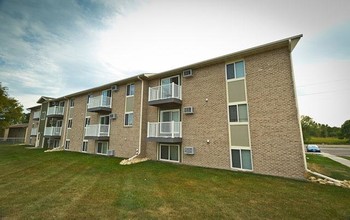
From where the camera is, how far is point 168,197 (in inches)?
219

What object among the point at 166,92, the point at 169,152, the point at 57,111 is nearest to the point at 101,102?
the point at 166,92

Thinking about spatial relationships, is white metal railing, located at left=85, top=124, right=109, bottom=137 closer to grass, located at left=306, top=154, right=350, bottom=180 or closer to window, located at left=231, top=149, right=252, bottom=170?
window, located at left=231, top=149, right=252, bottom=170

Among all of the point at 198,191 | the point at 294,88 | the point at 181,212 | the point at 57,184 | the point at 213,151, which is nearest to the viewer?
the point at 181,212

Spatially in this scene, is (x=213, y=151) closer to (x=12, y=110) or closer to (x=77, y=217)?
(x=77, y=217)

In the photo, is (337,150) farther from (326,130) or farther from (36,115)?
(36,115)

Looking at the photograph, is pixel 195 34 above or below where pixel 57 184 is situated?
above

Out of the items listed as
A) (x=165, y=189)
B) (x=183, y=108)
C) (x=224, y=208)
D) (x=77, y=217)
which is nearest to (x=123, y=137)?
(x=183, y=108)

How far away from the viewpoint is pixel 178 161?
1209cm

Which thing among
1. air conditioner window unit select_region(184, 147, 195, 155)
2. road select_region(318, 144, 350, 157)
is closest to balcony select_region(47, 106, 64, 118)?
air conditioner window unit select_region(184, 147, 195, 155)

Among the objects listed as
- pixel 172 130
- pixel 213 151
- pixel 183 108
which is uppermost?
pixel 183 108

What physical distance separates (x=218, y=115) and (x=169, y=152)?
5008mm

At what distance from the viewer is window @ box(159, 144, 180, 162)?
1233cm

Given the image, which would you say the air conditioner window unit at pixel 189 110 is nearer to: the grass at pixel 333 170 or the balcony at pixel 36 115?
the grass at pixel 333 170

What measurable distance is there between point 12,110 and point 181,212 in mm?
33726
